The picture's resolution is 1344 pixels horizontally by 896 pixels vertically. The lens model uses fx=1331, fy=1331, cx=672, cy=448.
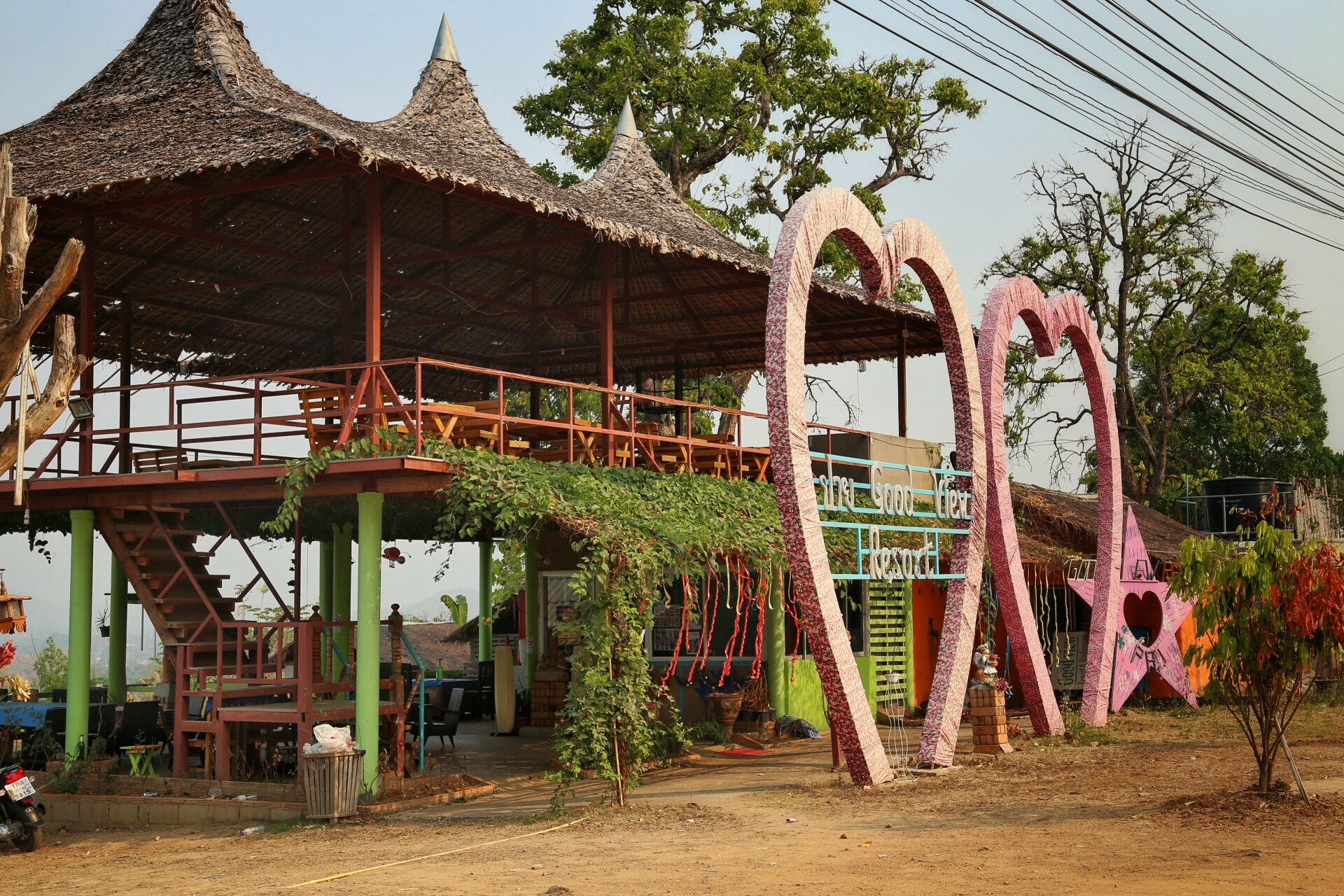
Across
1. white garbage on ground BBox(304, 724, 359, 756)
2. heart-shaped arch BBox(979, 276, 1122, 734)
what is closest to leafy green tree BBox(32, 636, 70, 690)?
white garbage on ground BBox(304, 724, 359, 756)

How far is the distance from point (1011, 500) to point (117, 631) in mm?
10995

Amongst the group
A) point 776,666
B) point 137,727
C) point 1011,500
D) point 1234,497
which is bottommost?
point 137,727

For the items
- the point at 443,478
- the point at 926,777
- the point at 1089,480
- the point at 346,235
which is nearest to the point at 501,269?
the point at 346,235

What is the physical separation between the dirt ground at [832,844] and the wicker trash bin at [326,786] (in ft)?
0.59

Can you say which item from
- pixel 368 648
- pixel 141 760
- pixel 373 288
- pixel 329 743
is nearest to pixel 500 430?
pixel 373 288

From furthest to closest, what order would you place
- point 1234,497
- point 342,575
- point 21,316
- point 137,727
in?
1. point 1234,497
2. point 342,575
3. point 137,727
4. point 21,316

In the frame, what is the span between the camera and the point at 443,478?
451 inches

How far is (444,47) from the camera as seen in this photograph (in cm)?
1769

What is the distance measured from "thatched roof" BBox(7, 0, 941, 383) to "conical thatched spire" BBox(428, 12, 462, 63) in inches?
1.7

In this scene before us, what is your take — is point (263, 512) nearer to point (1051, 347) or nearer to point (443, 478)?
point (443, 478)

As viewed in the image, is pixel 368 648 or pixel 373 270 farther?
pixel 373 270

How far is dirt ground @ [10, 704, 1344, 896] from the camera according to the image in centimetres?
765

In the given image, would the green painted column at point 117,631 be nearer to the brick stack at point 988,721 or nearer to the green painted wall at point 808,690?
the green painted wall at point 808,690

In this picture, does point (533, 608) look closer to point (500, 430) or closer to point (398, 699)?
point (398, 699)
